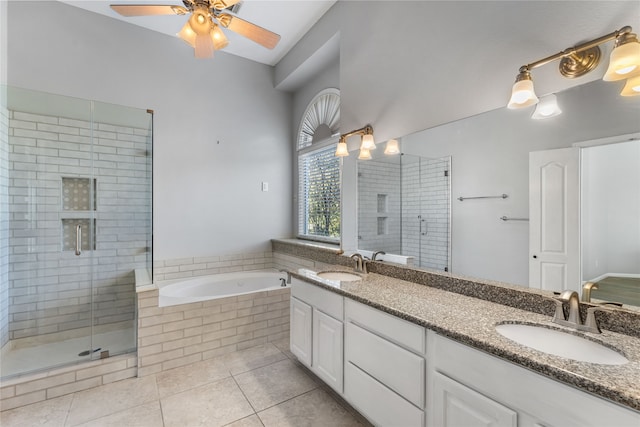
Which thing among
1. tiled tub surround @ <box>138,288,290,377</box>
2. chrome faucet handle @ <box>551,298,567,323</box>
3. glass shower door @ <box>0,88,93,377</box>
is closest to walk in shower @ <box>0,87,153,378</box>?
glass shower door @ <box>0,88,93,377</box>

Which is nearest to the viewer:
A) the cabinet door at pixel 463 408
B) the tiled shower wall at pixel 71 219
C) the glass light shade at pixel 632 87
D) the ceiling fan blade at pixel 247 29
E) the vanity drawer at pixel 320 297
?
the cabinet door at pixel 463 408

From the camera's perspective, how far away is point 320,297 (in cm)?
192

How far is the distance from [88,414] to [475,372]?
2251mm

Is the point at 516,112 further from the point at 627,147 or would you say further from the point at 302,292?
the point at 302,292

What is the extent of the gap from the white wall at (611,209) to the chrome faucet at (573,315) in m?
0.15

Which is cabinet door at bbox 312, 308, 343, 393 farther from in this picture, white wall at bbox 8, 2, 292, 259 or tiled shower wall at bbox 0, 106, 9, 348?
tiled shower wall at bbox 0, 106, 9, 348

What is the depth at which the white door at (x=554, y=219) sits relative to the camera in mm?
1232

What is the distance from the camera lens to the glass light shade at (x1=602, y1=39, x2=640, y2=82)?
3.30ft

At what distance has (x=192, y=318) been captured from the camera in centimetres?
241

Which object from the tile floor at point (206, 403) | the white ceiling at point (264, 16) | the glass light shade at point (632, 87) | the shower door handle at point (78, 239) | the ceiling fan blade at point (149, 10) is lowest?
the tile floor at point (206, 403)

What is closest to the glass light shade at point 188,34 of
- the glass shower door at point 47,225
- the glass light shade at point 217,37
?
the glass light shade at point 217,37

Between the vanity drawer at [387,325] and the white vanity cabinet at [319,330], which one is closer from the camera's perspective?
the vanity drawer at [387,325]

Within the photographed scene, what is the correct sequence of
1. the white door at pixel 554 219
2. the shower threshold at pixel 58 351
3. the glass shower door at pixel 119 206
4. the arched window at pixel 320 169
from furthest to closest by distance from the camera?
the arched window at pixel 320 169 < the glass shower door at pixel 119 206 < the shower threshold at pixel 58 351 < the white door at pixel 554 219

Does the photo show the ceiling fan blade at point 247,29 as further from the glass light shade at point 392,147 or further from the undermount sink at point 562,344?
the undermount sink at point 562,344
